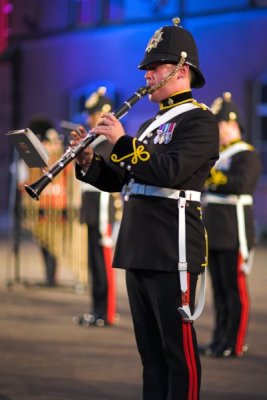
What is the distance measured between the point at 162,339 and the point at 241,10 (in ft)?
62.1

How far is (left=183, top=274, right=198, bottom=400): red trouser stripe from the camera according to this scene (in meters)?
5.32

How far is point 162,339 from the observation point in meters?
5.35

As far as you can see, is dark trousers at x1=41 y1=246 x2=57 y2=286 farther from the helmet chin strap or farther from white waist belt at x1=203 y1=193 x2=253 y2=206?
the helmet chin strap

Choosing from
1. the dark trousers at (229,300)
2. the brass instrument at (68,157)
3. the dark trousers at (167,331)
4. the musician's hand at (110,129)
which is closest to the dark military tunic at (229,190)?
the dark trousers at (229,300)

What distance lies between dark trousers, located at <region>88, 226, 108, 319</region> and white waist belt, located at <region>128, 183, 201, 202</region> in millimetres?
4633

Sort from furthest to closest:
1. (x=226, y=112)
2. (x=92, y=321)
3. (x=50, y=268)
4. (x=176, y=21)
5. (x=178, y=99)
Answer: (x=50, y=268)
(x=92, y=321)
(x=226, y=112)
(x=176, y=21)
(x=178, y=99)

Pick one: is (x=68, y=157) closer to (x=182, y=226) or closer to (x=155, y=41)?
(x=182, y=226)

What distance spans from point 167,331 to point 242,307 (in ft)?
10.6

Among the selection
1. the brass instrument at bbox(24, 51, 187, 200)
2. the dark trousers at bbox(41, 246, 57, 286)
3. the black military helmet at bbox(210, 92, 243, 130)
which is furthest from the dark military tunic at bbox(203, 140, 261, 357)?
the dark trousers at bbox(41, 246, 57, 286)

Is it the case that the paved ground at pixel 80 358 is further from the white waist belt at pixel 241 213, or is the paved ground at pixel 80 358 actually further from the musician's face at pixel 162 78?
the musician's face at pixel 162 78

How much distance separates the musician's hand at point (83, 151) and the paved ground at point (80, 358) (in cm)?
→ 193

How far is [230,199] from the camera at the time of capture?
8.48m

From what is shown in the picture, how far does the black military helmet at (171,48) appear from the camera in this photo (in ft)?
17.6

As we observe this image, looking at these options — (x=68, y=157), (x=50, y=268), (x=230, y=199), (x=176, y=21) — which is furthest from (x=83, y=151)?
(x=50, y=268)
